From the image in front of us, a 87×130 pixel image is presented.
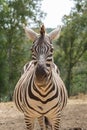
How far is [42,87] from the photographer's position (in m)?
5.27

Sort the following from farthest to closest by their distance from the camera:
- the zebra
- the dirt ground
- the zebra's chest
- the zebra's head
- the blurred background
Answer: the blurred background, the dirt ground, the zebra's chest, the zebra, the zebra's head

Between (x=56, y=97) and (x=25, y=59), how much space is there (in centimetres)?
2596

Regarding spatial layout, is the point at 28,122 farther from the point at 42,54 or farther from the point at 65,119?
the point at 65,119

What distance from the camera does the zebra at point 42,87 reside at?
188 inches

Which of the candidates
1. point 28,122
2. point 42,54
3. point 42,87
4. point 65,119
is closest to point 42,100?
point 42,87

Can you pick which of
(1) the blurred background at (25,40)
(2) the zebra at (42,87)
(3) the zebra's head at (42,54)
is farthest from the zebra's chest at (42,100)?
(1) the blurred background at (25,40)

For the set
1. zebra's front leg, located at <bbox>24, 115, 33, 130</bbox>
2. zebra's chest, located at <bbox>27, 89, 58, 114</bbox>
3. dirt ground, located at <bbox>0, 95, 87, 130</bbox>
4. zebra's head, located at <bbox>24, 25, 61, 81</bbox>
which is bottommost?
dirt ground, located at <bbox>0, 95, 87, 130</bbox>

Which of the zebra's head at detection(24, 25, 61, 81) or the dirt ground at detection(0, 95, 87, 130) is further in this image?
the dirt ground at detection(0, 95, 87, 130)

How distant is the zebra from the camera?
4785mm

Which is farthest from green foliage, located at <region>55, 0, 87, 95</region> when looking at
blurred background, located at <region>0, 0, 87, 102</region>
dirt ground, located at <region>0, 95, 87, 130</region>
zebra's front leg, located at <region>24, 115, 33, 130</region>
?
zebra's front leg, located at <region>24, 115, 33, 130</region>

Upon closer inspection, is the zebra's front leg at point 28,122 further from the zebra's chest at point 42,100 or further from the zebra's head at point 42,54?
the zebra's head at point 42,54

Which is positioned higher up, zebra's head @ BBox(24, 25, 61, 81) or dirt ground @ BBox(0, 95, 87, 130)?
zebra's head @ BBox(24, 25, 61, 81)

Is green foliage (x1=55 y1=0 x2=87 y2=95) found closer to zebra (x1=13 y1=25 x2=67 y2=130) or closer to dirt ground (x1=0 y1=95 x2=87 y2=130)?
dirt ground (x1=0 y1=95 x2=87 y2=130)

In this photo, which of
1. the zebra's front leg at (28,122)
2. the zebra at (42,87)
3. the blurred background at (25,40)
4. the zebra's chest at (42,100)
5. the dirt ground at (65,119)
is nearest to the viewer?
the zebra at (42,87)
